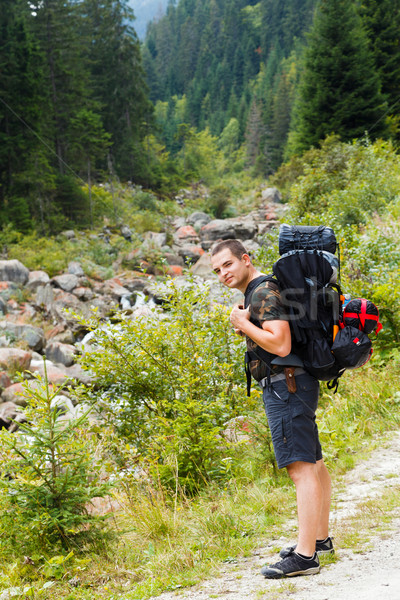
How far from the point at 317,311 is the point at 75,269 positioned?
57.0 ft

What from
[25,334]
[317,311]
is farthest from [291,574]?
[25,334]

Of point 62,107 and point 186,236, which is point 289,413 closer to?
point 186,236

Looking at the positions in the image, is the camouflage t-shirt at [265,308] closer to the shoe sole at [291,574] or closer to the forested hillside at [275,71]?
the shoe sole at [291,574]

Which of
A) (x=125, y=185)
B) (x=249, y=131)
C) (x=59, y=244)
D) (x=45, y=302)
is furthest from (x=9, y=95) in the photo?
(x=249, y=131)

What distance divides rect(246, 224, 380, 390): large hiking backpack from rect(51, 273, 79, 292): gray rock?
15468 millimetres

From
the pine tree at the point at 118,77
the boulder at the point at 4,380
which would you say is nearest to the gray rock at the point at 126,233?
the pine tree at the point at 118,77

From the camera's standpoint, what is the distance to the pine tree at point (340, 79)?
67.5 ft

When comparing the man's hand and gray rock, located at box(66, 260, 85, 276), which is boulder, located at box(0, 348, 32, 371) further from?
the man's hand

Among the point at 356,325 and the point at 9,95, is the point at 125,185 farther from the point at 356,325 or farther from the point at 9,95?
the point at 356,325

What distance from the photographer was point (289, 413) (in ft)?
7.92

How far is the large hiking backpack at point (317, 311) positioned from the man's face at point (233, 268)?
26cm

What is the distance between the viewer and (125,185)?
37312 millimetres

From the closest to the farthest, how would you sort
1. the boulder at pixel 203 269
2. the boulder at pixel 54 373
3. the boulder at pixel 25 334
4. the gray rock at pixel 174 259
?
1. the boulder at pixel 54 373
2. the boulder at pixel 25 334
3. the boulder at pixel 203 269
4. the gray rock at pixel 174 259

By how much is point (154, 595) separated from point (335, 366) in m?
1.57
